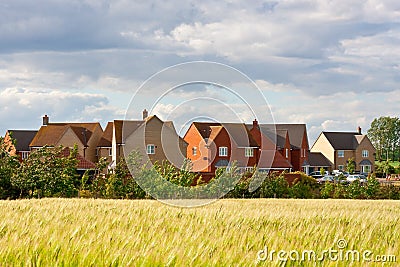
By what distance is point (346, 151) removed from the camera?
88250 mm

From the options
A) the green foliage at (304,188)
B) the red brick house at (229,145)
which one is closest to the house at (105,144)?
the red brick house at (229,145)

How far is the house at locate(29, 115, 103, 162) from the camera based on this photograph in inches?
2633

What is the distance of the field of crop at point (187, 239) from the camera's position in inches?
237

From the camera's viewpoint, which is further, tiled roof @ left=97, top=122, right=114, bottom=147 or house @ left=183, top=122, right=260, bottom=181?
tiled roof @ left=97, top=122, right=114, bottom=147

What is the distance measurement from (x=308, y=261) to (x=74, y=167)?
24.4 m

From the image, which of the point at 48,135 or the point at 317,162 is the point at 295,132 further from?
the point at 48,135

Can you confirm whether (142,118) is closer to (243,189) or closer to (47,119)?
(243,189)

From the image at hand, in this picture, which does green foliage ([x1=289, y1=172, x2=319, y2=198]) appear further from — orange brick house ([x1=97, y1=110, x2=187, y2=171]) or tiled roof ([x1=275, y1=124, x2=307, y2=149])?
tiled roof ([x1=275, y1=124, x2=307, y2=149])

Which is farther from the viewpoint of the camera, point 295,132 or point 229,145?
point 295,132

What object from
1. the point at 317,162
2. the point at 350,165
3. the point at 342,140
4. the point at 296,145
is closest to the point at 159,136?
the point at 296,145

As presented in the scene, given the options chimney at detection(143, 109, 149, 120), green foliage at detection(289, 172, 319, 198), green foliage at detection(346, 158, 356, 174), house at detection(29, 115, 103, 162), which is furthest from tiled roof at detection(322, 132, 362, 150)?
chimney at detection(143, 109, 149, 120)

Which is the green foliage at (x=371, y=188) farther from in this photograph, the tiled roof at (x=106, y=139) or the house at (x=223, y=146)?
the tiled roof at (x=106, y=139)

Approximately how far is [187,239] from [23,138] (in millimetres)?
72897

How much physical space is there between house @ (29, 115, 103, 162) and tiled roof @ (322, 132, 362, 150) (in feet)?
110
